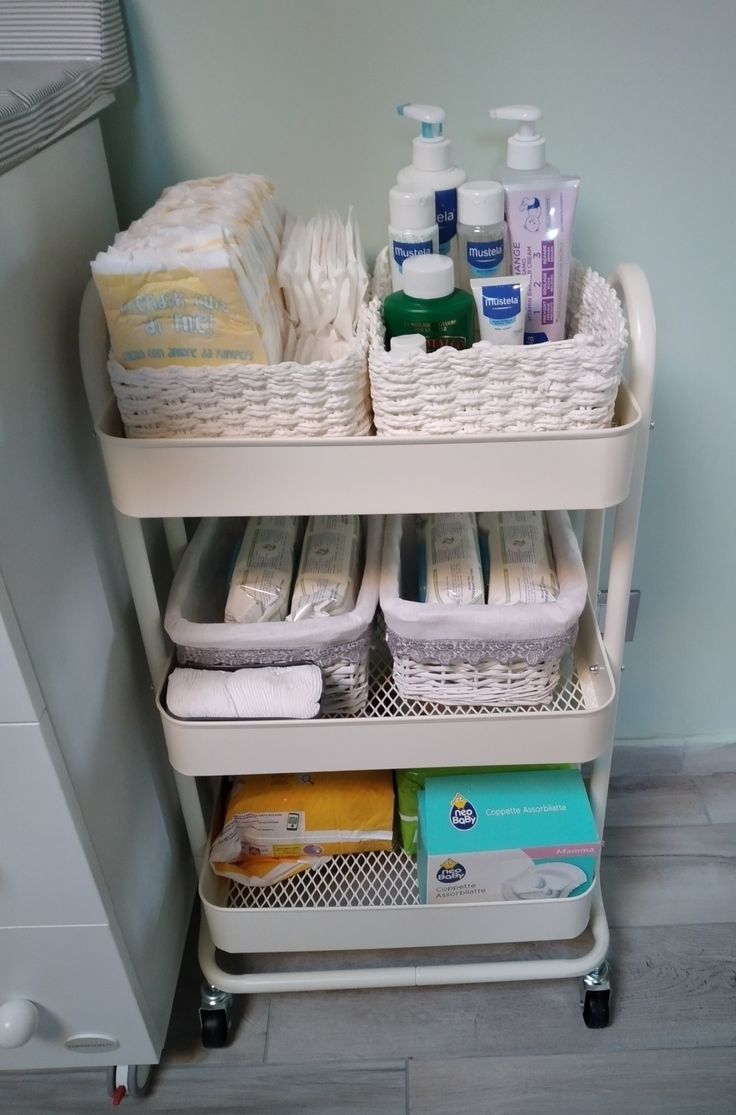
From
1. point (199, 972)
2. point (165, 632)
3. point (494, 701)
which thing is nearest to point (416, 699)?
point (494, 701)

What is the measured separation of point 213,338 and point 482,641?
0.36 meters

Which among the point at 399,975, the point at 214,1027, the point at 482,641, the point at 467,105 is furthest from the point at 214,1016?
the point at 467,105

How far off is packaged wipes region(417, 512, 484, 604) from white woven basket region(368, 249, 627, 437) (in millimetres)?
195

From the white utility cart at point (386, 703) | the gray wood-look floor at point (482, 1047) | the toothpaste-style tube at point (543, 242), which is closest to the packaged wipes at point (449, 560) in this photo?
the white utility cart at point (386, 703)

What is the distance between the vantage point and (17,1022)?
865 millimetres

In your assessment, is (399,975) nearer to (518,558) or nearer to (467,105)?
(518,558)

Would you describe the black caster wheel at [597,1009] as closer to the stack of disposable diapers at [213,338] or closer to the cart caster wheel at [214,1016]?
the cart caster wheel at [214,1016]

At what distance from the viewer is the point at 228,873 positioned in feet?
3.34

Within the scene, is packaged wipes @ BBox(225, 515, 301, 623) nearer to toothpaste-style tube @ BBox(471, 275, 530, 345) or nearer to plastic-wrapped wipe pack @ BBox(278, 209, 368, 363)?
plastic-wrapped wipe pack @ BBox(278, 209, 368, 363)

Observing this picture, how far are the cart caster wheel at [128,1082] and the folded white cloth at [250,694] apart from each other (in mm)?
469

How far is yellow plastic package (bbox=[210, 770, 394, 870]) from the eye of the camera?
1.00 metres

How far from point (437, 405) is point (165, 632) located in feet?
1.24

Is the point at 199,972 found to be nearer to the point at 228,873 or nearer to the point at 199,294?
Answer: the point at 228,873

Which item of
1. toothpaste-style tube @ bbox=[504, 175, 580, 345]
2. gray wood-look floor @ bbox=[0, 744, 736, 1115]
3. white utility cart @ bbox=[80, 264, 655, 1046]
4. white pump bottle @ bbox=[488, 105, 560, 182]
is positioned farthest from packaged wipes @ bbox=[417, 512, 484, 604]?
gray wood-look floor @ bbox=[0, 744, 736, 1115]
